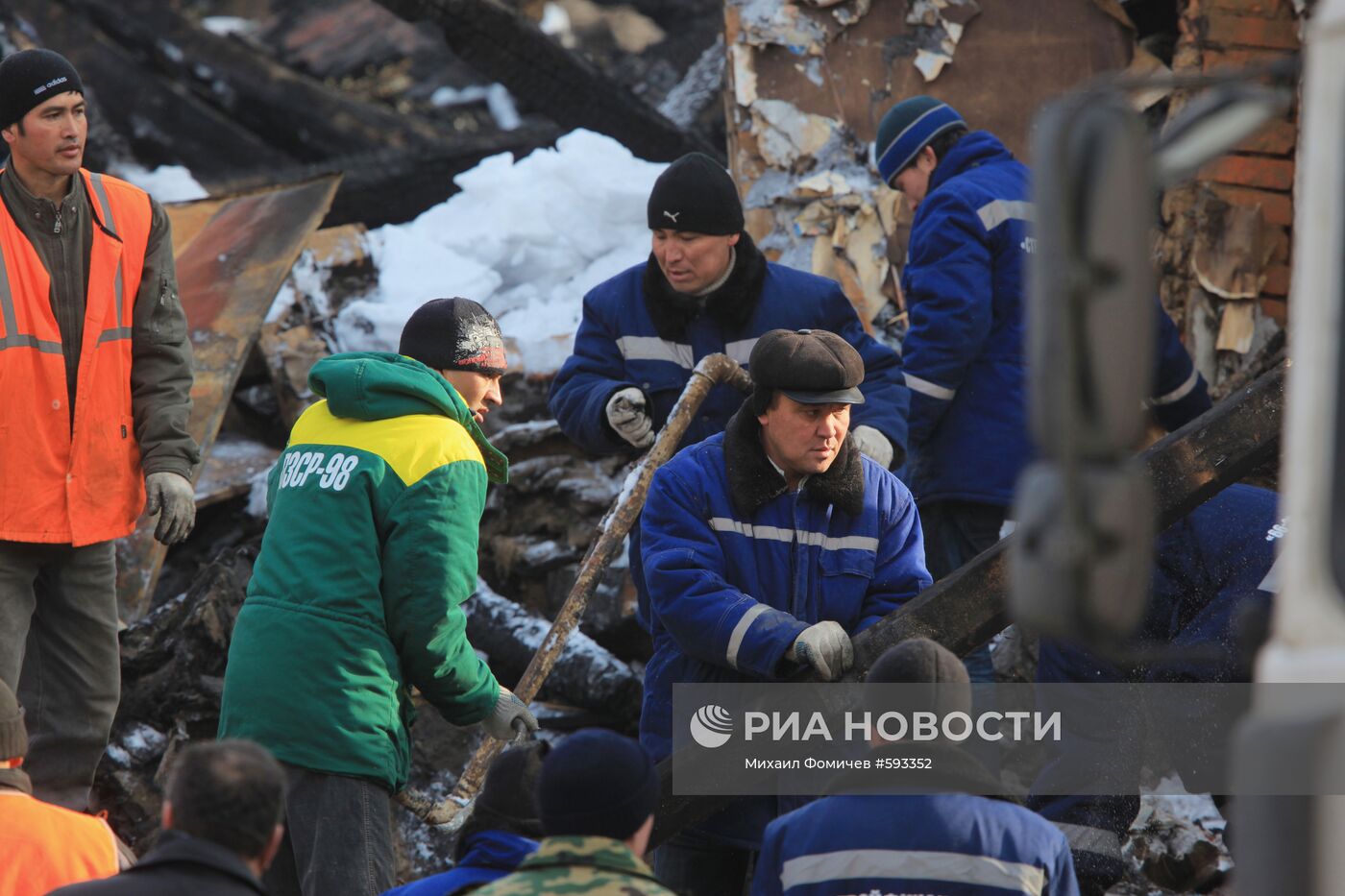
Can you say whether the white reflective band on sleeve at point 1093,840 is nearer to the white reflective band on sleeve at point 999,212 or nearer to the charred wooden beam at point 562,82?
the white reflective band on sleeve at point 999,212

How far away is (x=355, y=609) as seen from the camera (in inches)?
159

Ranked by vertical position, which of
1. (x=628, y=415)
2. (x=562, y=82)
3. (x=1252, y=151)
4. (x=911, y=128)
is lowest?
(x=628, y=415)

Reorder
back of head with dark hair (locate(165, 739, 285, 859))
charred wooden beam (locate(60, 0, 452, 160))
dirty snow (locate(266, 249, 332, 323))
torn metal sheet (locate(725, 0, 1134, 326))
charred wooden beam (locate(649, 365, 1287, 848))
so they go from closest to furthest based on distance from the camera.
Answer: back of head with dark hair (locate(165, 739, 285, 859)) → charred wooden beam (locate(649, 365, 1287, 848)) → torn metal sheet (locate(725, 0, 1134, 326)) → dirty snow (locate(266, 249, 332, 323)) → charred wooden beam (locate(60, 0, 452, 160))

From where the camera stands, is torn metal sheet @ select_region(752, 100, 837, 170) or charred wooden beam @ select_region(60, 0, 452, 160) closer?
torn metal sheet @ select_region(752, 100, 837, 170)

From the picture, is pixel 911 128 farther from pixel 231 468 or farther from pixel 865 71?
pixel 231 468

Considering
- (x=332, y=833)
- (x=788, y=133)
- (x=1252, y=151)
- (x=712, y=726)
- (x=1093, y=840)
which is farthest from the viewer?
(x=788, y=133)

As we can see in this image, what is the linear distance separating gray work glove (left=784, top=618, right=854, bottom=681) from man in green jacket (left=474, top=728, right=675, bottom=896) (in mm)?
1067

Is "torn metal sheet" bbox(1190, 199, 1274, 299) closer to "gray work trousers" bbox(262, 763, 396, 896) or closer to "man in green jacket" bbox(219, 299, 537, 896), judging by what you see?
"man in green jacket" bbox(219, 299, 537, 896)

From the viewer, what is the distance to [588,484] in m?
6.83

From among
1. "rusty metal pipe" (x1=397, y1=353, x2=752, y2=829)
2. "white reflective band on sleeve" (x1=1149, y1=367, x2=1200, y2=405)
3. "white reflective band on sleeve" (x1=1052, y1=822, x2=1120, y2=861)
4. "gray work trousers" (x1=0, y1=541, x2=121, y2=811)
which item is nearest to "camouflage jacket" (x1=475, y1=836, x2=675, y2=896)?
"rusty metal pipe" (x1=397, y1=353, x2=752, y2=829)

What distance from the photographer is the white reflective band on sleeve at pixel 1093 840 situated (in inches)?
187

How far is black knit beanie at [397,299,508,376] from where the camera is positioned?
171 inches

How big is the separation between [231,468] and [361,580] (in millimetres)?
3055

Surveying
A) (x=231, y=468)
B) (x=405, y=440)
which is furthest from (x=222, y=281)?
(x=405, y=440)
